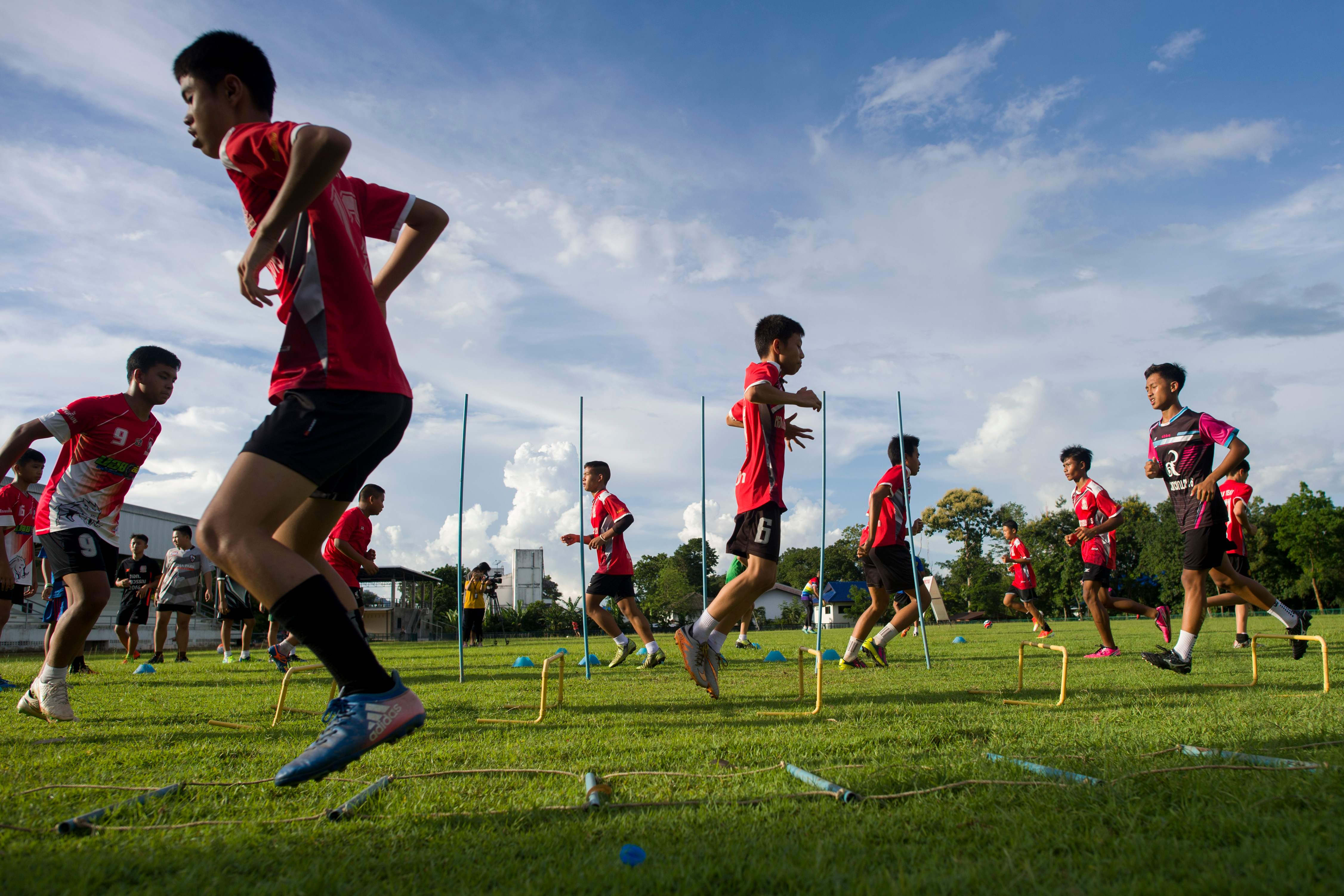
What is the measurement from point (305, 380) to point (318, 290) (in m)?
0.32

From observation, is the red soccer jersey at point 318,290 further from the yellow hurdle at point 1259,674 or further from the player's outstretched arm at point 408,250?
the yellow hurdle at point 1259,674

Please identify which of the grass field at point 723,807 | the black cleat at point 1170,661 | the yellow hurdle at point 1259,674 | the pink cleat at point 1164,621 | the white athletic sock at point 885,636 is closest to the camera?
the grass field at point 723,807

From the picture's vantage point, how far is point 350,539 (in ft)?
29.8

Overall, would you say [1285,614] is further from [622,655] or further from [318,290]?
[318,290]

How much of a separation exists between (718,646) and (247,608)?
405 inches

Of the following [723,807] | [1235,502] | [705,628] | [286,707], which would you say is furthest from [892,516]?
[723,807]

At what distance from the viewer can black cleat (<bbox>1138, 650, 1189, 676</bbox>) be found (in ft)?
20.3

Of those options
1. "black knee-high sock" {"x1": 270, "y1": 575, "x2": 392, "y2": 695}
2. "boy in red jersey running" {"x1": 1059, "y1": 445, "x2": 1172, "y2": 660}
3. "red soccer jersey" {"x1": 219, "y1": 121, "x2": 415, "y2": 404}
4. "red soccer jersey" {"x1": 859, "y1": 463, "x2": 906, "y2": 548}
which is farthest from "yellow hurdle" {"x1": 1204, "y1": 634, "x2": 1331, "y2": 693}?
"red soccer jersey" {"x1": 219, "y1": 121, "x2": 415, "y2": 404}

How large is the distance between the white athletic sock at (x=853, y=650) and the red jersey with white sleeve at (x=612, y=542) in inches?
108

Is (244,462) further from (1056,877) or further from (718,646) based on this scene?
(718,646)

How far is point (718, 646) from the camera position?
216 inches

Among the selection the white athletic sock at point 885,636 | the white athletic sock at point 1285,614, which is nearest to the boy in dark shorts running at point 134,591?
the white athletic sock at point 885,636

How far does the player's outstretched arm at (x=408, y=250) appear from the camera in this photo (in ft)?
9.95

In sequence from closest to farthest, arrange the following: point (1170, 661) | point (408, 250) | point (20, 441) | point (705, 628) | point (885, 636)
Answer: point (408, 250)
point (20, 441)
point (705, 628)
point (1170, 661)
point (885, 636)
